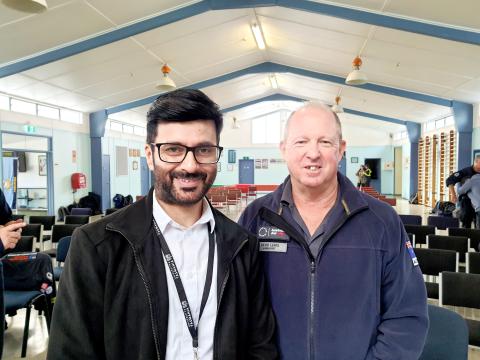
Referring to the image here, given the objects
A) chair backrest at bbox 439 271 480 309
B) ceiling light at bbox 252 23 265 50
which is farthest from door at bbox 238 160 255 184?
chair backrest at bbox 439 271 480 309

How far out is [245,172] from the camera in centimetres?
2191

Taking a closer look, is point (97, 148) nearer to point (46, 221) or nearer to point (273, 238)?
point (46, 221)

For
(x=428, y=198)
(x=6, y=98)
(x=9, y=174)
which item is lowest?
(x=428, y=198)

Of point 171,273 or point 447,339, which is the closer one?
point 171,273

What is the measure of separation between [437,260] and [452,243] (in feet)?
3.05

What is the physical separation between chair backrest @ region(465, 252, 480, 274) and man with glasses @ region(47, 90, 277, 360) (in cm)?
321

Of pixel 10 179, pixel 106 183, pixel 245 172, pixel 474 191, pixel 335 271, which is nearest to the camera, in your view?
pixel 335 271

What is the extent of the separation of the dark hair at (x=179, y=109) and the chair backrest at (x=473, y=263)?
11.8 ft

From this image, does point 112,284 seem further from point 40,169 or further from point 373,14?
point 40,169

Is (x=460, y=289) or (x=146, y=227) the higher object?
(x=146, y=227)

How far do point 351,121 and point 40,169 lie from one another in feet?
53.6

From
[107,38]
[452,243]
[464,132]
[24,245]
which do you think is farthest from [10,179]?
[464,132]

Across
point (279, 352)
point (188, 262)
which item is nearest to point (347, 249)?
point (279, 352)

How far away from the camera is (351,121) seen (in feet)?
65.0
